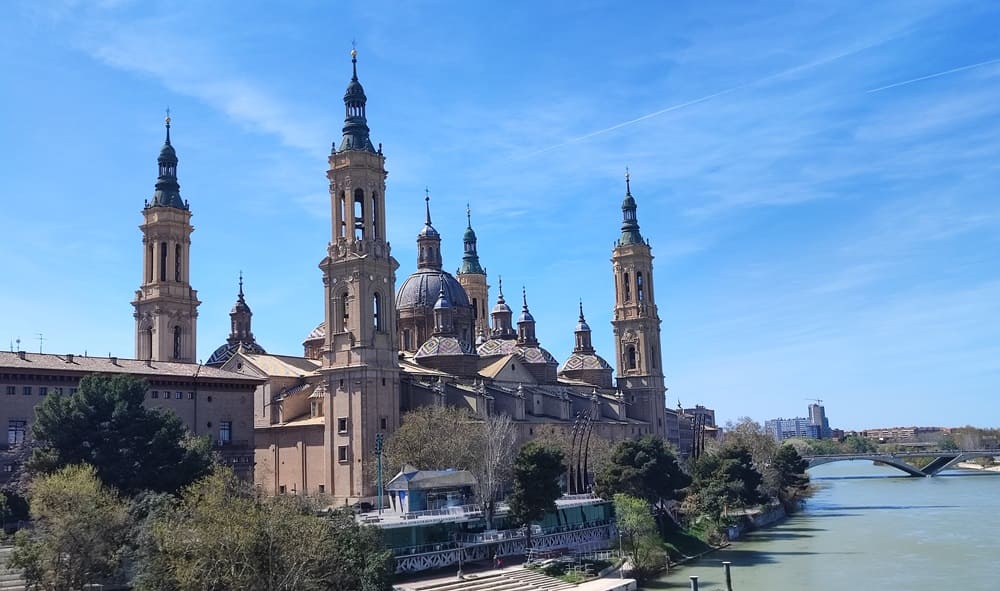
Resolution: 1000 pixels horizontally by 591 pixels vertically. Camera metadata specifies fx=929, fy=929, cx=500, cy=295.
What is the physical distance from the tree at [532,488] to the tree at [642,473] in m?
12.4

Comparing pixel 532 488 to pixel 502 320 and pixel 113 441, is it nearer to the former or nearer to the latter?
pixel 113 441

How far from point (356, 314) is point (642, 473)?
22.9m

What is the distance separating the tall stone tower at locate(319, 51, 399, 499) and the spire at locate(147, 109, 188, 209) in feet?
59.0

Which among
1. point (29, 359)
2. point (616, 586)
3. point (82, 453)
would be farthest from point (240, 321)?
point (616, 586)

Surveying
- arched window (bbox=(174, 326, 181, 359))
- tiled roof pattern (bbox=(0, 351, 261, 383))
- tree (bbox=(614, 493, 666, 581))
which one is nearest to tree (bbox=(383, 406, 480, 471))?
tree (bbox=(614, 493, 666, 581))

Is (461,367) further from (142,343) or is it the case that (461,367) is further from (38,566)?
(38,566)

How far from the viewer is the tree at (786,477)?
8962 cm

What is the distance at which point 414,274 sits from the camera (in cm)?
9412

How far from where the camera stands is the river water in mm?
49594

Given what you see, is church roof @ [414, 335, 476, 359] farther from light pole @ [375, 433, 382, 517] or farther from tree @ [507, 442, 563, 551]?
tree @ [507, 442, 563, 551]

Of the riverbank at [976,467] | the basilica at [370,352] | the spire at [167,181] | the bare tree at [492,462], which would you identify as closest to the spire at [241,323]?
the basilica at [370,352]

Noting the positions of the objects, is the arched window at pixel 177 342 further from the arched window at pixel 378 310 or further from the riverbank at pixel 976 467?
the riverbank at pixel 976 467

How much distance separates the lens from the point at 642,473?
206 ft

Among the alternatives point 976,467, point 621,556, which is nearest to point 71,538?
point 621,556
